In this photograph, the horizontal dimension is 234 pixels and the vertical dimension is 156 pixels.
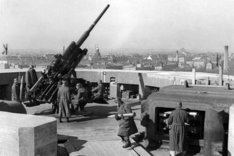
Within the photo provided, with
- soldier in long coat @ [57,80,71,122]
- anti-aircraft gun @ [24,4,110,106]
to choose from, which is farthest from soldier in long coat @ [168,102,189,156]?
anti-aircraft gun @ [24,4,110,106]

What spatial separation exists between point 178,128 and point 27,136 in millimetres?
3363

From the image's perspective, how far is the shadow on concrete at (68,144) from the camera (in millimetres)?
8219

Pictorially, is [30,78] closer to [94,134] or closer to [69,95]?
[69,95]

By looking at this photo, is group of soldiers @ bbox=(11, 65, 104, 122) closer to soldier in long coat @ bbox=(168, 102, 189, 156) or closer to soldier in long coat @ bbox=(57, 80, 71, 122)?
soldier in long coat @ bbox=(57, 80, 71, 122)

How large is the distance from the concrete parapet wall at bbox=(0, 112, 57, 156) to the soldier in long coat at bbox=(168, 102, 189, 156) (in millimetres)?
2699

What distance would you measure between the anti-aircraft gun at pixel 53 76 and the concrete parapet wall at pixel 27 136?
608cm

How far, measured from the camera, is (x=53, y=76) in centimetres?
1304

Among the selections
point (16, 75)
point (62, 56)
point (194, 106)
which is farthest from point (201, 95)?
point (16, 75)

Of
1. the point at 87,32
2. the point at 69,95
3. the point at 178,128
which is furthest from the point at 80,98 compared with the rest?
the point at 178,128

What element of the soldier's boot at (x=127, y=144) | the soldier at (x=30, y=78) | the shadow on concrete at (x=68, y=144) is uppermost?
the soldier at (x=30, y=78)

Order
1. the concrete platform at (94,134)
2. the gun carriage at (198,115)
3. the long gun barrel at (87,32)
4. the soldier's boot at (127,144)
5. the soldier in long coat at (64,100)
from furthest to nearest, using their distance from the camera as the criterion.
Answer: the long gun barrel at (87,32) → the soldier in long coat at (64,100) → the soldier's boot at (127,144) → the concrete platform at (94,134) → the gun carriage at (198,115)

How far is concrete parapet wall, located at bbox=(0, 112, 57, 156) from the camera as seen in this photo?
20.5 ft

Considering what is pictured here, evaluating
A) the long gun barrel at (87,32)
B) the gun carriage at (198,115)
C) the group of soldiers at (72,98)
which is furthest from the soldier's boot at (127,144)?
the long gun barrel at (87,32)

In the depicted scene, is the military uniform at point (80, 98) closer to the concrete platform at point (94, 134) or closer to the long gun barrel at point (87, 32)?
the concrete platform at point (94, 134)
